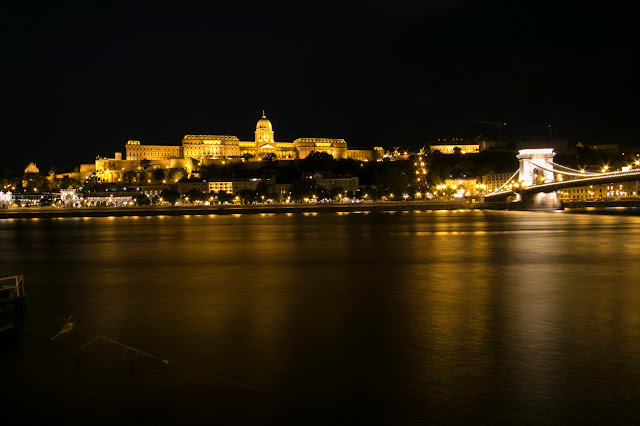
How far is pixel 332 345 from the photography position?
639cm

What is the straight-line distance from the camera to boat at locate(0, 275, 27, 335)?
6.64 m

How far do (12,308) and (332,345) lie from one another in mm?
3814

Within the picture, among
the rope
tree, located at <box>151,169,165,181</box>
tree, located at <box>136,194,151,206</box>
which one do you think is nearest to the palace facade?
tree, located at <box>151,169,165,181</box>

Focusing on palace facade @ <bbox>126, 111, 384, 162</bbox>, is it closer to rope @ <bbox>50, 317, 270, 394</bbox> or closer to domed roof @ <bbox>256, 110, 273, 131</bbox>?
domed roof @ <bbox>256, 110, 273, 131</bbox>

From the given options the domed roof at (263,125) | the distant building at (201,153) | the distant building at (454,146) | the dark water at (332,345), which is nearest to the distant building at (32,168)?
the distant building at (201,153)

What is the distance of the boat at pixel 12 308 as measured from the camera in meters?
6.64

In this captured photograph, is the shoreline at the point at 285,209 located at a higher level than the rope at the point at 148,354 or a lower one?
higher

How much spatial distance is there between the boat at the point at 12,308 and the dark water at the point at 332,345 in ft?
0.58

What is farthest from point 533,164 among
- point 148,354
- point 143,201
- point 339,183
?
point 148,354

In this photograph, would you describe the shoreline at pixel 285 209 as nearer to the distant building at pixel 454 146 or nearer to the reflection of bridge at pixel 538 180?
the reflection of bridge at pixel 538 180

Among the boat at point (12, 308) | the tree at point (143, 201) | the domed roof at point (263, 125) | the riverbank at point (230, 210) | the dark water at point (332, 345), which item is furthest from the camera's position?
the domed roof at point (263, 125)

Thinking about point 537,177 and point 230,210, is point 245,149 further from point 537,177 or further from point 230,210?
point 537,177

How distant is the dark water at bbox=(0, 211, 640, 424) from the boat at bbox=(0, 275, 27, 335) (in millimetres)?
178

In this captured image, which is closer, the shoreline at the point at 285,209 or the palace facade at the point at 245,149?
the shoreline at the point at 285,209
